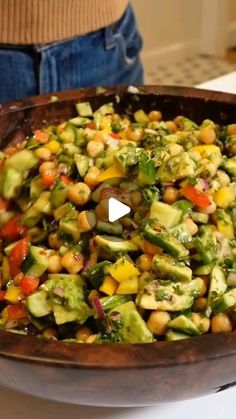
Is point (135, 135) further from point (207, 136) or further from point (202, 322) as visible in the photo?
point (202, 322)

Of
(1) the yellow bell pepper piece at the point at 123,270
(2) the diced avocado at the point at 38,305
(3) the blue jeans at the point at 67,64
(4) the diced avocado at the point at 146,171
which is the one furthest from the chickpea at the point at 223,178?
(3) the blue jeans at the point at 67,64

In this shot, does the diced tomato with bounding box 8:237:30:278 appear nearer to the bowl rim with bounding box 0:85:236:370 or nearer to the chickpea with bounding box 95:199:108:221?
the chickpea with bounding box 95:199:108:221

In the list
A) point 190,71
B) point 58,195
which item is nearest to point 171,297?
point 58,195

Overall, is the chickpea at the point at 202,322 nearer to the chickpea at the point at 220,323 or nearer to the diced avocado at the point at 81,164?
the chickpea at the point at 220,323

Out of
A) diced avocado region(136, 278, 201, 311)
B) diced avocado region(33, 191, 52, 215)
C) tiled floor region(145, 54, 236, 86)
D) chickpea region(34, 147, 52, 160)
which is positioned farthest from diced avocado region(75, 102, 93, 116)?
tiled floor region(145, 54, 236, 86)

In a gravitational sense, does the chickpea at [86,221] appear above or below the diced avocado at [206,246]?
above

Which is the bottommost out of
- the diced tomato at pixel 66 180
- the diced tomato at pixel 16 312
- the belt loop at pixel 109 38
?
the diced tomato at pixel 16 312

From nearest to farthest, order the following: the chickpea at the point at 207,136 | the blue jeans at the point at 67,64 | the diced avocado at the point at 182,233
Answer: the diced avocado at the point at 182,233 < the chickpea at the point at 207,136 < the blue jeans at the point at 67,64
